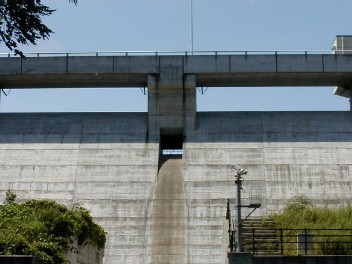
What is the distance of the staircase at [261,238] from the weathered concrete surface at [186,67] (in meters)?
15.4

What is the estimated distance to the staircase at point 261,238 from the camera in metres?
26.3

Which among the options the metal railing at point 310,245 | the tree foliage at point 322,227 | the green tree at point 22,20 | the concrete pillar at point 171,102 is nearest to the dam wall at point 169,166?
the concrete pillar at point 171,102

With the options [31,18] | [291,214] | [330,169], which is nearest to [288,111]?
[330,169]

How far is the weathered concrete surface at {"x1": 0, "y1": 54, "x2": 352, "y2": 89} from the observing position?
1781 inches

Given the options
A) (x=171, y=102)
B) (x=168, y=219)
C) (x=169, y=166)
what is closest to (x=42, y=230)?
(x=168, y=219)

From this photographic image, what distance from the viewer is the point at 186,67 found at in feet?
150

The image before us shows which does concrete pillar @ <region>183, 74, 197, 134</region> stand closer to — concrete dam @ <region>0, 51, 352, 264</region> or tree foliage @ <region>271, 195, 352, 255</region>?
concrete dam @ <region>0, 51, 352, 264</region>

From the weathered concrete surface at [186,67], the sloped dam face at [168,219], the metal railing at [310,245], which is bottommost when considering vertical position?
the metal railing at [310,245]

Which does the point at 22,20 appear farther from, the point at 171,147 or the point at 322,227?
the point at 171,147

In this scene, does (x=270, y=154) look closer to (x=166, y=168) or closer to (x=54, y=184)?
(x=166, y=168)

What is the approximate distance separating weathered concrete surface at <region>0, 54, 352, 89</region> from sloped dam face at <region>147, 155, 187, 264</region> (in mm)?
6125

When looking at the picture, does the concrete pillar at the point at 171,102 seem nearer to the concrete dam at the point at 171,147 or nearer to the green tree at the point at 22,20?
the concrete dam at the point at 171,147

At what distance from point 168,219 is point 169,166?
5.08 m

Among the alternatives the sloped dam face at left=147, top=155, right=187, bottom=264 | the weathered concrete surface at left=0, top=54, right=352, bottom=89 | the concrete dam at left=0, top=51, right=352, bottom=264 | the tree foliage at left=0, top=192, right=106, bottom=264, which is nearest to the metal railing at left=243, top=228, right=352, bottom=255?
the tree foliage at left=0, top=192, right=106, bottom=264
